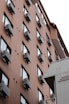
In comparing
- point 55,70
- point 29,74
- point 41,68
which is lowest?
point 55,70

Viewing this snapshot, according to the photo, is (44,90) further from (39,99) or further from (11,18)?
(11,18)

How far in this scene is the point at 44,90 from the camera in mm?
28953

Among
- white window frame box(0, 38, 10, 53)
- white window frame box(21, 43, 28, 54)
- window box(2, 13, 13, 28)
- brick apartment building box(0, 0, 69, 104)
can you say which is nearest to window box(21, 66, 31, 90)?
brick apartment building box(0, 0, 69, 104)

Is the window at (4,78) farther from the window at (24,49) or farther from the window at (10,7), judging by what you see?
the window at (10,7)

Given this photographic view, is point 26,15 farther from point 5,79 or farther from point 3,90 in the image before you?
point 3,90

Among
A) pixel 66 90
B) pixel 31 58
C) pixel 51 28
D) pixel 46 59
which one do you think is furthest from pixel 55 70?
pixel 51 28

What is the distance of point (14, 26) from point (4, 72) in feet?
19.2

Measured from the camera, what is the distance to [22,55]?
25.7 metres

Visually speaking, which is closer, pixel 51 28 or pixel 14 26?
pixel 14 26

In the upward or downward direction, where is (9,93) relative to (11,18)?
downward

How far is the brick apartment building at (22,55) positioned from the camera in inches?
859

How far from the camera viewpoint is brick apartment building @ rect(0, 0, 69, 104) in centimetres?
2183

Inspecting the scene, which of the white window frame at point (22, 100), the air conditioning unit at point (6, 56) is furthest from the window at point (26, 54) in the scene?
the white window frame at point (22, 100)

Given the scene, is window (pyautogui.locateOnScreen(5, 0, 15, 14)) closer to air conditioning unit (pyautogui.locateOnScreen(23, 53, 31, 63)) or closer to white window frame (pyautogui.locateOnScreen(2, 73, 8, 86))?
air conditioning unit (pyautogui.locateOnScreen(23, 53, 31, 63))
